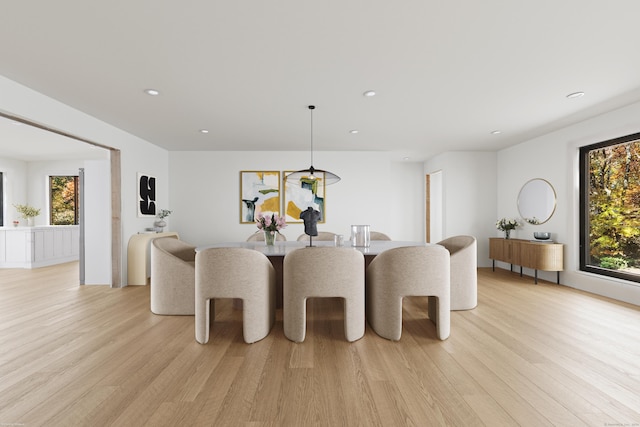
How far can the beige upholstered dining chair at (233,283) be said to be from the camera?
251 centimetres

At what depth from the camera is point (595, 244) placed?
14.4 ft

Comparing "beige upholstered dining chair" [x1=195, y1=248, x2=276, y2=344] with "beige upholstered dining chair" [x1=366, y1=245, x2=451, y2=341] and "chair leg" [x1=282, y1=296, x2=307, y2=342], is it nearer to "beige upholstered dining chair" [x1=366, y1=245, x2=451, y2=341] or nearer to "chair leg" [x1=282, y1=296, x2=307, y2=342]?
"chair leg" [x1=282, y1=296, x2=307, y2=342]

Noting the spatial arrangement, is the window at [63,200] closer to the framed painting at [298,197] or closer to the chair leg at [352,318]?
the framed painting at [298,197]

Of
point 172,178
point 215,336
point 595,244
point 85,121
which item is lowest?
point 215,336

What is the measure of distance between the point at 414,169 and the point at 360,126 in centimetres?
371

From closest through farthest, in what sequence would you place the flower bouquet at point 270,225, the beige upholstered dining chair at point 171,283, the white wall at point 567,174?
1. the beige upholstered dining chair at point 171,283
2. the flower bouquet at point 270,225
3. the white wall at point 567,174

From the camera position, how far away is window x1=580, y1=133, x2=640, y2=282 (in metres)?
3.88

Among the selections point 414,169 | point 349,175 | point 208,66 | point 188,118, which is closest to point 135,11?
point 208,66

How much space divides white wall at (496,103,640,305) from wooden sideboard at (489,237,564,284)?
0.16m

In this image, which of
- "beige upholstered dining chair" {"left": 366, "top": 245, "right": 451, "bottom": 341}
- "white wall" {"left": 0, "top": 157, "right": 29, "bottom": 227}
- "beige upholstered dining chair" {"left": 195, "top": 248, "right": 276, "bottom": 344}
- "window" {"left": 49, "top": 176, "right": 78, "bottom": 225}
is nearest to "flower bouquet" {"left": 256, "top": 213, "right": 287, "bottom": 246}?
"beige upholstered dining chair" {"left": 195, "top": 248, "right": 276, "bottom": 344}

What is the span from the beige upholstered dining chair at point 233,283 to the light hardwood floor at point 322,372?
0.18 metres

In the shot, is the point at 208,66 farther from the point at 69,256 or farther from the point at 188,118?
the point at 69,256

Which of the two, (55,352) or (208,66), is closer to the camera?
(55,352)

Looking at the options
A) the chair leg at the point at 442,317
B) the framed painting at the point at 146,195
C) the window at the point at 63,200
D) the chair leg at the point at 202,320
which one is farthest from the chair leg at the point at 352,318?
the window at the point at 63,200
